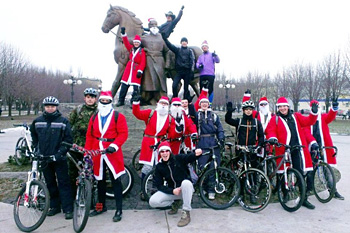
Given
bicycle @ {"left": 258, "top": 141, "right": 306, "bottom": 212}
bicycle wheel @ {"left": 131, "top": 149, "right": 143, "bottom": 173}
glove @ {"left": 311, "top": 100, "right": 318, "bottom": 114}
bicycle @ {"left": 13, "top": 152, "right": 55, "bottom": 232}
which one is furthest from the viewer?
bicycle wheel @ {"left": 131, "top": 149, "right": 143, "bottom": 173}

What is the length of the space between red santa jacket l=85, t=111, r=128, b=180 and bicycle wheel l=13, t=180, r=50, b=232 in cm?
78

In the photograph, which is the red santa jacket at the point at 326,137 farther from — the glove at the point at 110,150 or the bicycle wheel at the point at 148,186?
the glove at the point at 110,150

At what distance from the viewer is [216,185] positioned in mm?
4727

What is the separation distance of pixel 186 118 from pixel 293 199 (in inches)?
90.5

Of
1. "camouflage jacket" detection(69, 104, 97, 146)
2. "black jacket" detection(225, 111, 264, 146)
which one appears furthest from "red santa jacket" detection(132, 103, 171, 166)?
"black jacket" detection(225, 111, 264, 146)

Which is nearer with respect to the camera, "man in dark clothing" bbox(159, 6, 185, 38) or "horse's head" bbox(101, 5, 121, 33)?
"man in dark clothing" bbox(159, 6, 185, 38)

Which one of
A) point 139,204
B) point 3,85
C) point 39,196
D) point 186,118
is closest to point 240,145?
point 186,118

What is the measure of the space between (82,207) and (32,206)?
2.40 ft

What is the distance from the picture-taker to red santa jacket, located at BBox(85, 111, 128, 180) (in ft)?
13.9

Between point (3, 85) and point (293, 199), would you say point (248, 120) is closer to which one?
point (293, 199)

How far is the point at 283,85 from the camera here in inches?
1326

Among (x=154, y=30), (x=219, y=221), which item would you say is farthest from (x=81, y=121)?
(x=154, y=30)

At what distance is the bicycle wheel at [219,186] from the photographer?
4629 mm

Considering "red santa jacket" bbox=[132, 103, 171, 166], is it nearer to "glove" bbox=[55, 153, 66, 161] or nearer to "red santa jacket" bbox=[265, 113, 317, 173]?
"glove" bbox=[55, 153, 66, 161]
